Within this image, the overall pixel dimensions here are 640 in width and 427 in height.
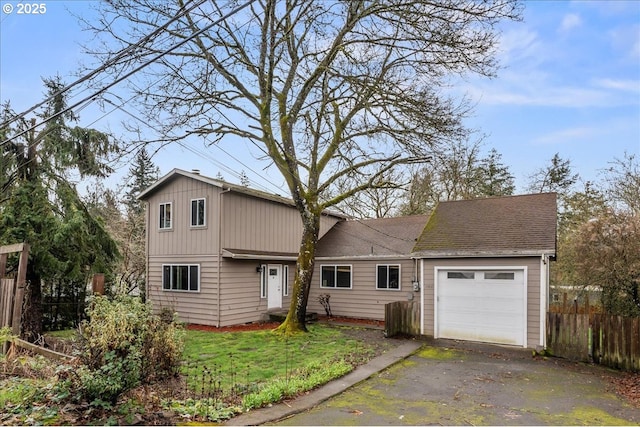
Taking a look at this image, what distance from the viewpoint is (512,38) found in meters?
10.9

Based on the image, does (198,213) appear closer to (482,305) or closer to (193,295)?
(193,295)

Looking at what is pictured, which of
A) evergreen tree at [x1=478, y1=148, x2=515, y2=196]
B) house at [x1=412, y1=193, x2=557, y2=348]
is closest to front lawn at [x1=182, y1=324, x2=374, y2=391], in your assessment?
house at [x1=412, y1=193, x2=557, y2=348]

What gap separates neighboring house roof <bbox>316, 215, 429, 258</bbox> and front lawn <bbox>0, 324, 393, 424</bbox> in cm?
432

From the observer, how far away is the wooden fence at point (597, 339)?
8602 millimetres

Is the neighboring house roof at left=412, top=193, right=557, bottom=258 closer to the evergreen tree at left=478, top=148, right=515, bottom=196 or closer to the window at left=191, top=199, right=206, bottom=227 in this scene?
the window at left=191, top=199, right=206, bottom=227

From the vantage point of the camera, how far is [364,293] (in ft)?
53.2

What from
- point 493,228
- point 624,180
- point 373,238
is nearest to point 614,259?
Result: point 493,228

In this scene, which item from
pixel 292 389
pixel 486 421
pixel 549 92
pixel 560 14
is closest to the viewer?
pixel 486 421

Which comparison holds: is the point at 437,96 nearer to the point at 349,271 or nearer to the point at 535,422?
the point at 349,271

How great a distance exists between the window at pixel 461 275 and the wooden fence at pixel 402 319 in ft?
4.24

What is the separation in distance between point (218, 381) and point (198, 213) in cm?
932

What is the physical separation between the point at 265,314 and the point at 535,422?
11.9m

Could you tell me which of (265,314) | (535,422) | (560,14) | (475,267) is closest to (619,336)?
(475,267)

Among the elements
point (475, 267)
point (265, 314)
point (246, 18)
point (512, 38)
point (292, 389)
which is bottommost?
point (265, 314)
